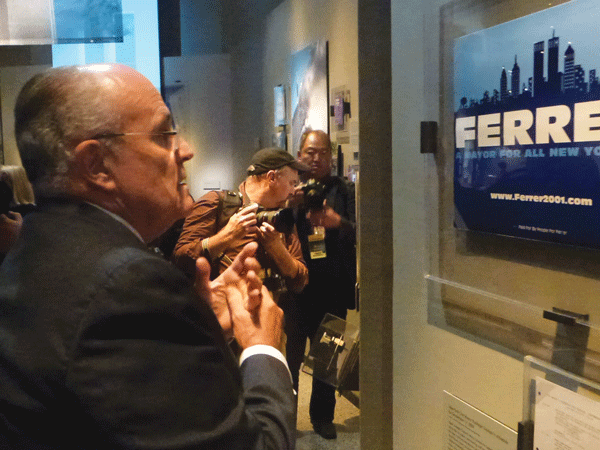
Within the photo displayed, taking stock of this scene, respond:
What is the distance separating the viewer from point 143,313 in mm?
877

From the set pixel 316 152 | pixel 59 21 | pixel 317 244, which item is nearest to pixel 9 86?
pixel 59 21

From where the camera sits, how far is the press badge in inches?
142

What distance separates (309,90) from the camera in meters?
5.10

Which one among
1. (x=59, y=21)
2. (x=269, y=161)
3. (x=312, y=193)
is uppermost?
(x=59, y=21)

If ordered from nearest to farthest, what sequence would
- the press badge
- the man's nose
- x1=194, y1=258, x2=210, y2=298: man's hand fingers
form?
the man's nose → x1=194, y1=258, x2=210, y2=298: man's hand fingers → the press badge

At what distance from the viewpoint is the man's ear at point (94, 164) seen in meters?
1.04

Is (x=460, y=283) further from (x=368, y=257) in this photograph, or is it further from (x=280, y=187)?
(x=280, y=187)

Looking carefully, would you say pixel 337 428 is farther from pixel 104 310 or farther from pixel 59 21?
pixel 104 310

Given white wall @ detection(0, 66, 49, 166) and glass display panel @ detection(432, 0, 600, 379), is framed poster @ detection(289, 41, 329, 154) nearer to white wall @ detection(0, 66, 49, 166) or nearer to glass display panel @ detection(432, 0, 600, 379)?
white wall @ detection(0, 66, 49, 166)

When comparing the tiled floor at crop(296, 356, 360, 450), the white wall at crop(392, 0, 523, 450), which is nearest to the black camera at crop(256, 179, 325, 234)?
the white wall at crop(392, 0, 523, 450)

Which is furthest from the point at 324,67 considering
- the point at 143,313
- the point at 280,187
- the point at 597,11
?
the point at 143,313

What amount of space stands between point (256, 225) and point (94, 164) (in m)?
1.90

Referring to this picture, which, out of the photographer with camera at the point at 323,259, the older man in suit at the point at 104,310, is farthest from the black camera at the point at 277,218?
the older man in suit at the point at 104,310

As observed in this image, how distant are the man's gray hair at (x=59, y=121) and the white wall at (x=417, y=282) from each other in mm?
1385
